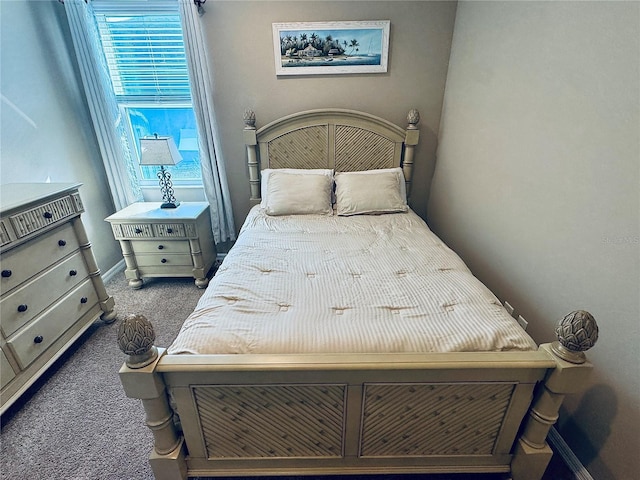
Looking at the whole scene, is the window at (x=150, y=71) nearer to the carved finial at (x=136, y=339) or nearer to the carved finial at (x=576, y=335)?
the carved finial at (x=136, y=339)

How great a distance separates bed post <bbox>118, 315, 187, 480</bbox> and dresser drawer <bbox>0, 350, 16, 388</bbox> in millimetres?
995

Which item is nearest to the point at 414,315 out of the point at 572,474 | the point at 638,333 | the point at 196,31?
the point at 638,333

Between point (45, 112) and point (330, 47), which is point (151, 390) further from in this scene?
point (330, 47)

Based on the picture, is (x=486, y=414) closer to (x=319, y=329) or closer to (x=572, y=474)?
(x=572, y=474)

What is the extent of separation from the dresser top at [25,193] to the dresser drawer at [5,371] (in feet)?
2.34

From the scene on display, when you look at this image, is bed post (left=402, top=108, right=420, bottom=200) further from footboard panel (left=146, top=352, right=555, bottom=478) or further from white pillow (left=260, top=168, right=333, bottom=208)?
footboard panel (left=146, top=352, right=555, bottom=478)

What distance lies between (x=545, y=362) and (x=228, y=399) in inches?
42.7

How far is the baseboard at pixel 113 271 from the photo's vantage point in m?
2.87

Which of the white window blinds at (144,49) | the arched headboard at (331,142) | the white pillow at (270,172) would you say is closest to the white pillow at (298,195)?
the white pillow at (270,172)

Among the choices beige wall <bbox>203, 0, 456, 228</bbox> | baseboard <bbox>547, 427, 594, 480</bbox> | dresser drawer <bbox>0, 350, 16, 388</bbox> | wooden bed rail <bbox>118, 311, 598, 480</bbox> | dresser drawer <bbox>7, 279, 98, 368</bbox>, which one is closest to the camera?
wooden bed rail <bbox>118, 311, 598, 480</bbox>

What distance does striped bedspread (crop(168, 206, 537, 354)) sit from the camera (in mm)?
1188

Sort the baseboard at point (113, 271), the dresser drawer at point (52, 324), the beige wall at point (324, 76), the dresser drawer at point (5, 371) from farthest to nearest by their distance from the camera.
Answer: the baseboard at point (113, 271) → the beige wall at point (324, 76) → the dresser drawer at point (52, 324) → the dresser drawer at point (5, 371)

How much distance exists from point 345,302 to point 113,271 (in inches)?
100.0

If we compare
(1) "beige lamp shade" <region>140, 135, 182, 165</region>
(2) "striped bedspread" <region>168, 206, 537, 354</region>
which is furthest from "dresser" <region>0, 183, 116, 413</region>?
(2) "striped bedspread" <region>168, 206, 537, 354</region>
